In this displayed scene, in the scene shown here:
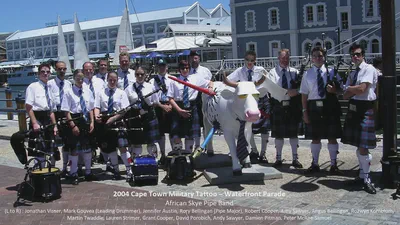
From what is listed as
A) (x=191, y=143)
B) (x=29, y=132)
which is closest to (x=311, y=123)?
(x=191, y=143)

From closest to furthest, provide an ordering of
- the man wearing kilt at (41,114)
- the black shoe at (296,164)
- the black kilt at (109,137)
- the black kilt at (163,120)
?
1. the man wearing kilt at (41,114)
2. the black kilt at (109,137)
3. the black shoe at (296,164)
4. the black kilt at (163,120)

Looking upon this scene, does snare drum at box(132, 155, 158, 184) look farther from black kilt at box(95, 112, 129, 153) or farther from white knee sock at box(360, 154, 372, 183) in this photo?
white knee sock at box(360, 154, 372, 183)

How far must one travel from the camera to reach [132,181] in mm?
7609

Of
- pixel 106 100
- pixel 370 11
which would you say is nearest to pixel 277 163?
pixel 106 100

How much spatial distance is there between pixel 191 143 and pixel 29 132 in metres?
2.82

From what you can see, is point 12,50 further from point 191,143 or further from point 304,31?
point 191,143

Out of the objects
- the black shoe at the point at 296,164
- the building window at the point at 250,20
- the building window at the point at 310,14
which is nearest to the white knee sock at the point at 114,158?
the black shoe at the point at 296,164

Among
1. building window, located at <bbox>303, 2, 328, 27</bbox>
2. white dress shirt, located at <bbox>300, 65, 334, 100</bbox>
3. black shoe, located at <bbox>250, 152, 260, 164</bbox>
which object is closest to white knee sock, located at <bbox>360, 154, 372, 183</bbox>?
white dress shirt, located at <bbox>300, 65, 334, 100</bbox>

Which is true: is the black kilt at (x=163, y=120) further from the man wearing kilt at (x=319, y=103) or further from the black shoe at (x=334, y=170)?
the black shoe at (x=334, y=170)

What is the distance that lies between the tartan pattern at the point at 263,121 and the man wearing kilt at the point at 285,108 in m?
0.12

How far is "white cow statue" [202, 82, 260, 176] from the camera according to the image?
6.58m

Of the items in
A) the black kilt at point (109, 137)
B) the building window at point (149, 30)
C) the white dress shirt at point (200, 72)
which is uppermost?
the building window at point (149, 30)

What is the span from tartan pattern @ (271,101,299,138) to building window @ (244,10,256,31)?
124 feet

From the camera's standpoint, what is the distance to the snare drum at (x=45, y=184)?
6551mm
